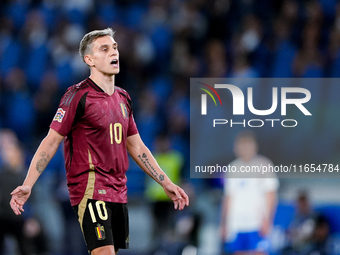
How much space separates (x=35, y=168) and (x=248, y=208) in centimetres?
377

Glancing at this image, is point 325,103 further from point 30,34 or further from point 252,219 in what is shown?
point 30,34

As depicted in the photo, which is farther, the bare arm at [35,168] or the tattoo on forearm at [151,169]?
the tattoo on forearm at [151,169]

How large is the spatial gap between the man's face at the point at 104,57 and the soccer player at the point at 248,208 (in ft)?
10.7

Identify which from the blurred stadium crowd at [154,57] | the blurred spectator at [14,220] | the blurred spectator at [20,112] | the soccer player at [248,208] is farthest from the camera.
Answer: the blurred spectator at [20,112]

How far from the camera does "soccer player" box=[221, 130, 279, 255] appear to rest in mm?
7414

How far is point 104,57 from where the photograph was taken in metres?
4.68

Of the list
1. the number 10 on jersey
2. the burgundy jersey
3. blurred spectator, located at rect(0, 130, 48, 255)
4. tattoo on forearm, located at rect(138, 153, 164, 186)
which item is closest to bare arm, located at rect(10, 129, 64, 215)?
the burgundy jersey

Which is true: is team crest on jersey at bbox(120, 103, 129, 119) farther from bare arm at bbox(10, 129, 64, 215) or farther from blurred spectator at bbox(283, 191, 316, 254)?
blurred spectator at bbox(283, 191, 316, 254)

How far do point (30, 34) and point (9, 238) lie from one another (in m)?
4.47

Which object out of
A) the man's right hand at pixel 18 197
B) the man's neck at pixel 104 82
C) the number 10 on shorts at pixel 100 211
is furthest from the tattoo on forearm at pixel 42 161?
the man's neck at pixel 104 82

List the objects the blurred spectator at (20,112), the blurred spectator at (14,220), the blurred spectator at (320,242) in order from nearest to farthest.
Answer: the blurred spectator at (320,242)
the blurred spectator at (14,220)
the blurred spectator at (20,112)

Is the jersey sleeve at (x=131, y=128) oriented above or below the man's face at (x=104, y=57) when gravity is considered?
below

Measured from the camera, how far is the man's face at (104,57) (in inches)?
184

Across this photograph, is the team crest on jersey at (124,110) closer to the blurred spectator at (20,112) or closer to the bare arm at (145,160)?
the bare arm at (145,160)
